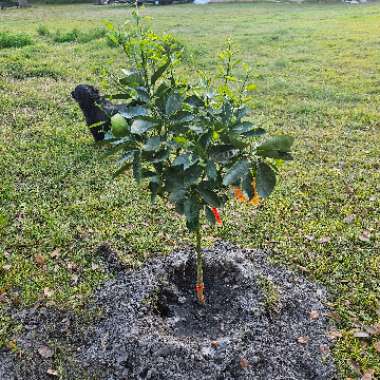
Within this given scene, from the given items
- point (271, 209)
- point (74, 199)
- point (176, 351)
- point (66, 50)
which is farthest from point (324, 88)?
point (176, 351)

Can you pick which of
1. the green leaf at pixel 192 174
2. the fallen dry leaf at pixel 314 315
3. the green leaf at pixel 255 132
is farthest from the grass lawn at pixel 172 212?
the green leaf at pixel 255 132

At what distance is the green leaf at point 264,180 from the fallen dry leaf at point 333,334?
174 centimetres

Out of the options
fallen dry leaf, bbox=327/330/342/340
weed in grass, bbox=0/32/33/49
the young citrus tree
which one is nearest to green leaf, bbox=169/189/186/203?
the young citrus tree

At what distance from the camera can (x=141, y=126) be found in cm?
252

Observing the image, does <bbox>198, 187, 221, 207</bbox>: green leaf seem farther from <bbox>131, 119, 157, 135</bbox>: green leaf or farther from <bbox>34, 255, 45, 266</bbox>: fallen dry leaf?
<bbox>34, 255, 45, 266</bbox>: fallen dry leaf

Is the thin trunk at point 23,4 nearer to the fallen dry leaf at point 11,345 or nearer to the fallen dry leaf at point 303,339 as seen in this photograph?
the fallen dry leaf at point 11,345

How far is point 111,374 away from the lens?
338cm

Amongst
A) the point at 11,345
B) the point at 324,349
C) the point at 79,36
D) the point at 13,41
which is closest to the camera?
the point at 324,349

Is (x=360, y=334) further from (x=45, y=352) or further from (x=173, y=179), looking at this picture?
Result: (x=45, y=352)

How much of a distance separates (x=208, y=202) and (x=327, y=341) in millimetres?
1629

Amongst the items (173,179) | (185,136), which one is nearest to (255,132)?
(185,136)

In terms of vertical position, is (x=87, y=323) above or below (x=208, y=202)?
below

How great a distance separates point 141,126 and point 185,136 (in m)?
0.30

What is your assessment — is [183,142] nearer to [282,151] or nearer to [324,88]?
[282,151]
